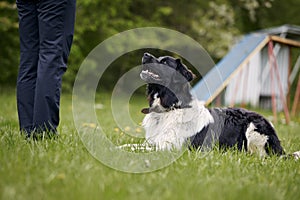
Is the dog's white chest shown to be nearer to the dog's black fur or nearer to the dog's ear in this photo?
the dog's black fur

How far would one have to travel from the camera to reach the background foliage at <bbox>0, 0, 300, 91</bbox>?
10623mm

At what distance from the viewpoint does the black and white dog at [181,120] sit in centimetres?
351

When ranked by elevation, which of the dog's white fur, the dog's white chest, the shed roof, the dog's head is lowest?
the dog's white fur

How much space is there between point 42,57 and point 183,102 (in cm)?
139

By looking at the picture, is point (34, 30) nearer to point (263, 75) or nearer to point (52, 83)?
point (52, 83)

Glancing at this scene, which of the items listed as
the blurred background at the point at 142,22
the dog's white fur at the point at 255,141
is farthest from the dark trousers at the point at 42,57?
the blurred background at the point at 142,22

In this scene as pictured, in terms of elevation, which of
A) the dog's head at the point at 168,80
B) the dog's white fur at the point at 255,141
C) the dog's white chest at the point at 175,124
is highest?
the dog's head at the point at 168,80

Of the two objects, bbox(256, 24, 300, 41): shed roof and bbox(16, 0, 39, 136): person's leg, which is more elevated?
bbox(256, 24, 300, 41): shed roof

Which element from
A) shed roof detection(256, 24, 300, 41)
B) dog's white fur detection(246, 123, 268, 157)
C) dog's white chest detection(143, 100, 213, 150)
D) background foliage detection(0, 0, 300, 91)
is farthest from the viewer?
background foliage detection(0, 0, 300, 91)

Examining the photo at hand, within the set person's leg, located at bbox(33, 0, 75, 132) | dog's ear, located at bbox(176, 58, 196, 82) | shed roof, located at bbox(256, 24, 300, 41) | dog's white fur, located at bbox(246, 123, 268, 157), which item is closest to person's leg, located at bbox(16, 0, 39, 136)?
person's leg, located at bbox(33, 0, 75, 132)

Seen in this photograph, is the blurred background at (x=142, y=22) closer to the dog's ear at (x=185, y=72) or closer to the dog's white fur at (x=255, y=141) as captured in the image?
the dog's ear at (x=185, y=72)

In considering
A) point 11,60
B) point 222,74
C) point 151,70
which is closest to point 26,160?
point 151,70

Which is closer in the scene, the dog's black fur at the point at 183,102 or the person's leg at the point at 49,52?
the person's leg at the point at 49,52

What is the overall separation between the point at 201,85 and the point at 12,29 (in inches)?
218
